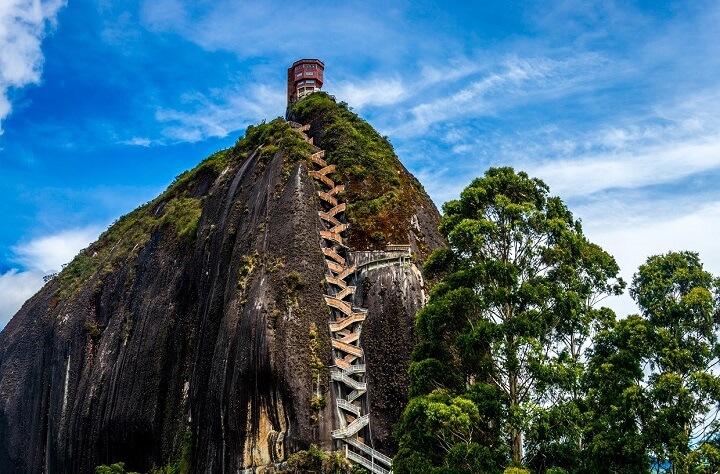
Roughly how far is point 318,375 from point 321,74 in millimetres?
41463

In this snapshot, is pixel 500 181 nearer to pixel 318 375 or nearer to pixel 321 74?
pixel 318 375

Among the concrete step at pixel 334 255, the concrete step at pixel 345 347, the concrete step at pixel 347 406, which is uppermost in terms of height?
the concrete step at pixel 334 255

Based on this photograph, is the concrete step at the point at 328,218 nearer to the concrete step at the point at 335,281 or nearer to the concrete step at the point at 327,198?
the concrete step at the point at 327,198

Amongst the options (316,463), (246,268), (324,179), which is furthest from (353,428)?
(324,179)

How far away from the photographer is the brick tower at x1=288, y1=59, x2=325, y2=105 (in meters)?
66.9

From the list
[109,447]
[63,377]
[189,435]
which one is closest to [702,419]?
[189,435]

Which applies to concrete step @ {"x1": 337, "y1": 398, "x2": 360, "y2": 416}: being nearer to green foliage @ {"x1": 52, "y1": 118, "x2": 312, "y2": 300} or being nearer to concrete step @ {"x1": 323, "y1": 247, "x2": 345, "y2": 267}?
concrete step @ {"x1": 323, "y1": 247, "x2": 345, "y2": 267}

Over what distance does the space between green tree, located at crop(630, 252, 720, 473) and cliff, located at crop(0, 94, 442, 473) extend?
15212mm

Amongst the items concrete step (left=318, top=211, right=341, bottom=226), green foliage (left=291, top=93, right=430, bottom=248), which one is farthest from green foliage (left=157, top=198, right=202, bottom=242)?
concrete step (left=318, top=211, right=341, bottom=226)

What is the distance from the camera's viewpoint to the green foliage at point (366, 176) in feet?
129

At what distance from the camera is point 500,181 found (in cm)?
2517

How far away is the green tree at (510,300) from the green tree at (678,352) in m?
2.96

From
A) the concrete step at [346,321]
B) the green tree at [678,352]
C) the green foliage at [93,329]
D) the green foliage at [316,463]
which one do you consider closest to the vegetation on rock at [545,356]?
the green tree at [678,352]

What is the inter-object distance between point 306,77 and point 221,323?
118ft
